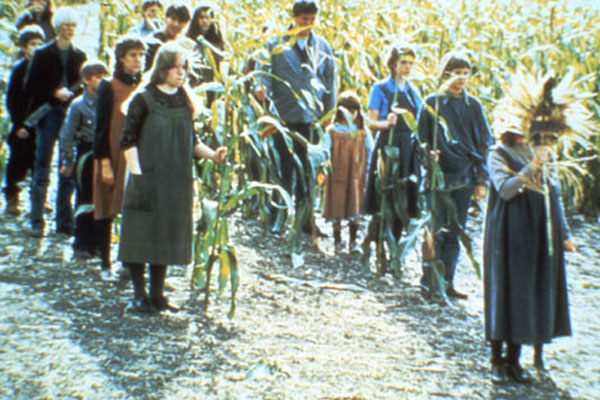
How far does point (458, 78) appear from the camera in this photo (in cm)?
669

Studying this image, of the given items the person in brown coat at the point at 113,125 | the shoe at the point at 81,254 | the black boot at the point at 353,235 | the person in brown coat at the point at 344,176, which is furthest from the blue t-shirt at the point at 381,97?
the shoe at the point at 81,254

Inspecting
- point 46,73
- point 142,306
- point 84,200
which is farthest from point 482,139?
point 46,73

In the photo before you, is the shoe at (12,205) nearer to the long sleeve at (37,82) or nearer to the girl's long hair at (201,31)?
the long sleeve at (37,82)

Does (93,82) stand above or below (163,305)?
above

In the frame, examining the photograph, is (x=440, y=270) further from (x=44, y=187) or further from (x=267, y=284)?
(x=44, y=187)

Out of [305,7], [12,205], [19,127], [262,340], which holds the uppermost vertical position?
[305,7]

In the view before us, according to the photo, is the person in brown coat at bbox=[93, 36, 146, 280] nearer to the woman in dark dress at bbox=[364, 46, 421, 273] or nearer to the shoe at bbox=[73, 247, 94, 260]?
the shoe at bbox=[73, 247, 94, 260]

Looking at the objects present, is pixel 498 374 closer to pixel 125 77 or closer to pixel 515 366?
pixel 515 366

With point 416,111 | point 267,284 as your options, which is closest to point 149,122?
point 267,284

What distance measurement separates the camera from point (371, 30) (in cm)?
960

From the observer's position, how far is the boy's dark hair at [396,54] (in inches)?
284

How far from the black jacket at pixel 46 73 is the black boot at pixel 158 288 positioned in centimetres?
241

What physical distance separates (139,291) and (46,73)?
255 centimetres

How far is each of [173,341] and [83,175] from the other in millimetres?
2047
